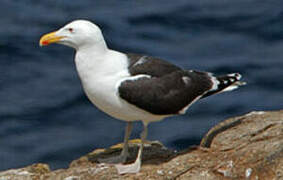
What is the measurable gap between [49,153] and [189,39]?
4.79 metres

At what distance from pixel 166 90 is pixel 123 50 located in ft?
28.0

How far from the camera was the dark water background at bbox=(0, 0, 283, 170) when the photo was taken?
15.3m

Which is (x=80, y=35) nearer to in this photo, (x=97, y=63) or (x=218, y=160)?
(x=97, y=63)

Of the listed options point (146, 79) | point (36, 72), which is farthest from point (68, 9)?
point (146, 79)

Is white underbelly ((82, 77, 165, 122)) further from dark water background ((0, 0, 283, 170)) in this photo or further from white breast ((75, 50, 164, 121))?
dark water background ((0, 0, 283, 170))

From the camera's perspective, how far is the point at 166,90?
8.95 meters

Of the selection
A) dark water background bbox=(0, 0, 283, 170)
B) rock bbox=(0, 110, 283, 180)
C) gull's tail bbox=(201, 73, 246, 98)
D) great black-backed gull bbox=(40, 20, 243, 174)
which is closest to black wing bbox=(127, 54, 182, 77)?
great black-backed gull bbox=(40, 20, 243, 174)

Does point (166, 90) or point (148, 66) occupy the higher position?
point (148, 66)

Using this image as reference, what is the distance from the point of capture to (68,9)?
18875 mm

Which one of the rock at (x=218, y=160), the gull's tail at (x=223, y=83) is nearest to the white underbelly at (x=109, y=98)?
the rock at (x=218, y=160)

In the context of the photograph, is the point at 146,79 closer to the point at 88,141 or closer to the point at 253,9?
the point at 88,141

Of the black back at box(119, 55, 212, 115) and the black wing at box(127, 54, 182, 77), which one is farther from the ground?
the black wing at box(127, 54, 182, 77)

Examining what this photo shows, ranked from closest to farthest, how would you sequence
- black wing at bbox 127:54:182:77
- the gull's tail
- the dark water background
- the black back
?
the black back
black wing at bbox 127:54:182:77
the gull's tail
the dark water background

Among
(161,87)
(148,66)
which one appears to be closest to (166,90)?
(161,87)
